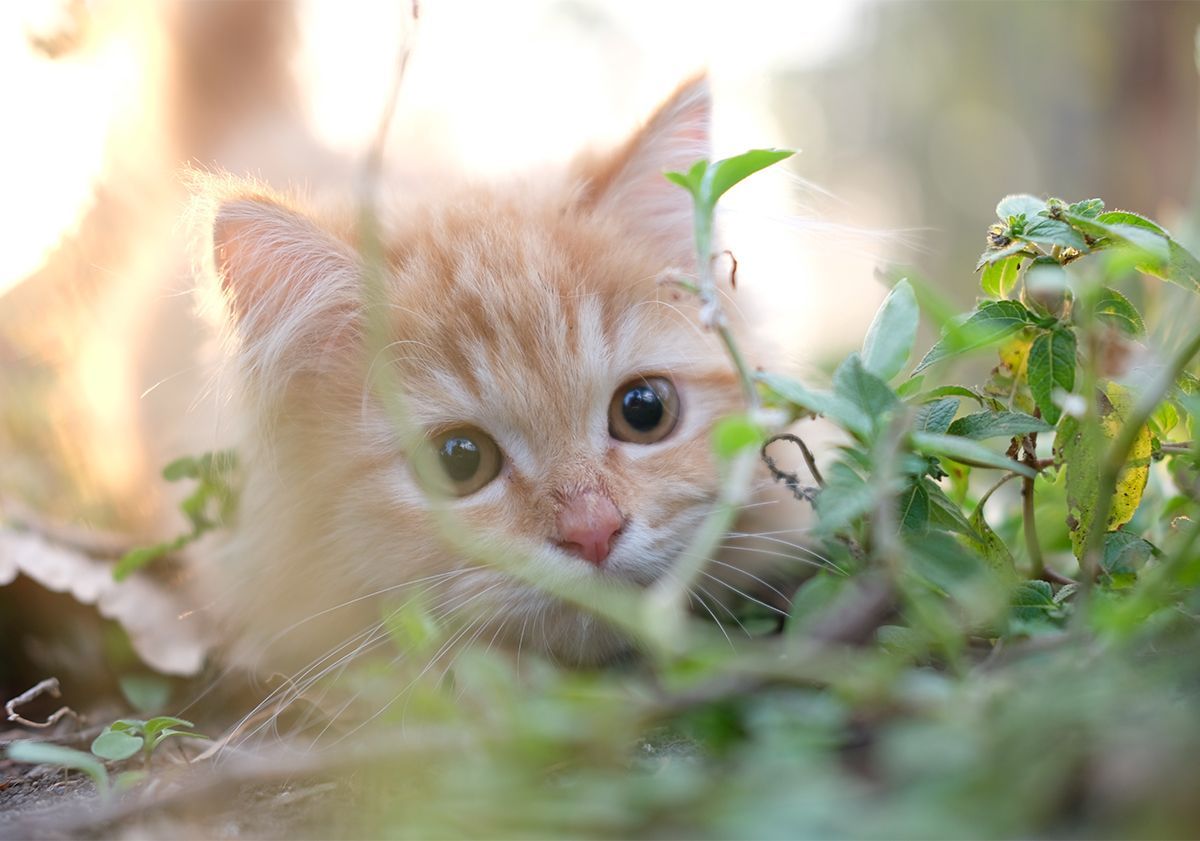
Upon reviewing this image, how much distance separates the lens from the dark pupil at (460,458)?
1.49 metres

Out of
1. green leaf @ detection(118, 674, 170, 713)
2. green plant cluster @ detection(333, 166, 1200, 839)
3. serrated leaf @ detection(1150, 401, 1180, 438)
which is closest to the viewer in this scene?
green plant cluster @ detection(333, 166, 1200, 839)

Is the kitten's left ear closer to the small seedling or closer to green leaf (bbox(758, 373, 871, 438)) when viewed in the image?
green leaf (bbox(758, 373, 871, 438))

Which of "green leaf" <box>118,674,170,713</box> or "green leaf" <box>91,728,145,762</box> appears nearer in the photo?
"green leaf" <box>91,728,145,762</box>

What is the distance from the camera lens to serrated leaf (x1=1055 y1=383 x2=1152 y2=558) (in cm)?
97

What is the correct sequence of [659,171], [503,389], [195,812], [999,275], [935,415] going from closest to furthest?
[195,812], [935,415], [999,275], [503,389], [659,171]

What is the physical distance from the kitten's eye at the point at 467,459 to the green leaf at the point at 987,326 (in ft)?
2.39

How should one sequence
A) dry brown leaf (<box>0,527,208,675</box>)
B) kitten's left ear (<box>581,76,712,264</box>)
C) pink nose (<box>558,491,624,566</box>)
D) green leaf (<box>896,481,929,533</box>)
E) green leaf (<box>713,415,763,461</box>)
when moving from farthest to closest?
kitten's left ear (<box>581,76,712,264</box>) < dry brown leaf (<box>0,527,208,675</box>) < pink nose (<box>558,491,624,566</box>) < green leaf (<box>896,481,929,533</box>) < green leaf (<box>713,415,763,461</box>)

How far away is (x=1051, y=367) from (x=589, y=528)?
63 cm

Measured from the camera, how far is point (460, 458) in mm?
1494

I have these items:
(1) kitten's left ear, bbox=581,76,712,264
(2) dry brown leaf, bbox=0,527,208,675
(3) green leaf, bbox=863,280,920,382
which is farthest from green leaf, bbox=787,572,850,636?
(2) dry brown leaf, bbox=0,527,208,675

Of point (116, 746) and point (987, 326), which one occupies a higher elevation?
point (987, 326)

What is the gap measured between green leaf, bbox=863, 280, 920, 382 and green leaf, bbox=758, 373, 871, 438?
2.7 inches

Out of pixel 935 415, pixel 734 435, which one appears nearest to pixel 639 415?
pixel 935 415

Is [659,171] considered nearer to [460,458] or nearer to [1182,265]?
[460,458]
